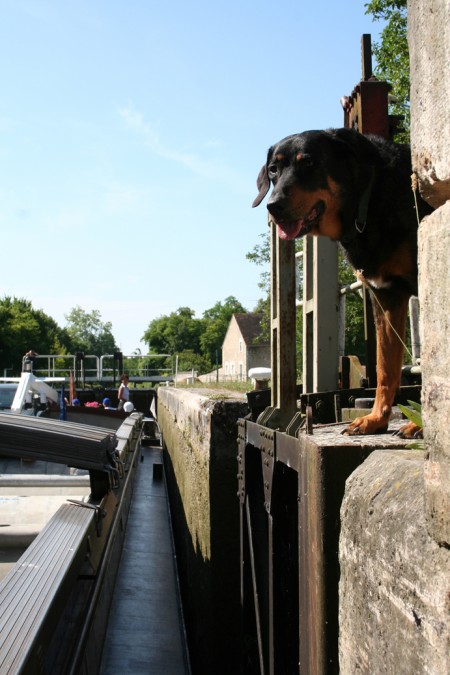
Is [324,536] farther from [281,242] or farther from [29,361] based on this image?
[29,361]

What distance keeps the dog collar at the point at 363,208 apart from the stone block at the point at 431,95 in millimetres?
1846

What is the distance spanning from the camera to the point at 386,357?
11.5 ft

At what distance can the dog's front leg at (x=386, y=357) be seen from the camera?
126 inches

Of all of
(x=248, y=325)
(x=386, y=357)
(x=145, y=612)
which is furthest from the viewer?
(x=248, y=325)

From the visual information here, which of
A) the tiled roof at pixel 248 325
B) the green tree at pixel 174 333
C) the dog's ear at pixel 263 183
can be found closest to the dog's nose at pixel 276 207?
the dog's ear at pixel 263 183

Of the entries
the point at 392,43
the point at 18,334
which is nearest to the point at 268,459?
the point at 392,43

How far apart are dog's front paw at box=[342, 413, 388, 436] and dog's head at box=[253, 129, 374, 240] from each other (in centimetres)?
88

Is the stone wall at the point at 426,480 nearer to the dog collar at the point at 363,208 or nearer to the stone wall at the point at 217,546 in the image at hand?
the dog collar at the point at 363,208

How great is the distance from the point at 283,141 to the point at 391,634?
8.49 feet

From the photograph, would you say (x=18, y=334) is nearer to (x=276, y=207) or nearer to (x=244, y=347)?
(x=244, y=347)

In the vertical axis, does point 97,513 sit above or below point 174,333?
below

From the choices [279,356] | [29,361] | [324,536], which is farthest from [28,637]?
[29,361]

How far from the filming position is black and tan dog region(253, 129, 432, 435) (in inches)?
138

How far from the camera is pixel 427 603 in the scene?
1600 millimetres
